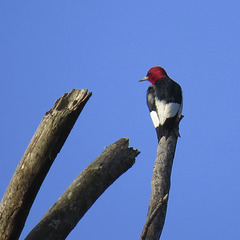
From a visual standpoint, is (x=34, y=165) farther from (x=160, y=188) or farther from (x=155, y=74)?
(x=155, y=74)

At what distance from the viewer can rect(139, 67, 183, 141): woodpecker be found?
5.47m

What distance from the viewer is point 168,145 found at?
4410mm

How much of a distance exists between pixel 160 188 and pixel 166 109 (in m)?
2.25

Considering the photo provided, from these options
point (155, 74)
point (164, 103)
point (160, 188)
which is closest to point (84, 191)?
point (160, 188)

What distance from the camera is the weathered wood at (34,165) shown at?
2.48 metres

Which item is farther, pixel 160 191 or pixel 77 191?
pixel 160 191

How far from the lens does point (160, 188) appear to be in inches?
142

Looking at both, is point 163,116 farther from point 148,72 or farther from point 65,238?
point 65,238

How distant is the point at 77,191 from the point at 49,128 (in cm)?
46

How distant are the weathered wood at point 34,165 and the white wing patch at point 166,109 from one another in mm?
2991

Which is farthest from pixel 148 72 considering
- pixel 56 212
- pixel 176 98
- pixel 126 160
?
pixel 56 212

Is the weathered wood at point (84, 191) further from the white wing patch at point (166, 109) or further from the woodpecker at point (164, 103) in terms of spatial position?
the white wing patch at point (166, 109)

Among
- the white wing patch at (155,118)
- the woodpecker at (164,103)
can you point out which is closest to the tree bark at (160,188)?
the woodpecker at (164,103)

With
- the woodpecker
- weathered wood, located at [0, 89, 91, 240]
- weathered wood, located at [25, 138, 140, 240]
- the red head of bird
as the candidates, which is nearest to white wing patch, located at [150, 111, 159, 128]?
the woodpecker
